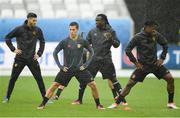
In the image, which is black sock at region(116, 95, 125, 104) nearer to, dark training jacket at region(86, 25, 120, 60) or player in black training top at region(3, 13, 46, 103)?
dark training jacket at region(86, 25, 120, 60)

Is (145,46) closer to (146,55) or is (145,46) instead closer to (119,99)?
(146,55)

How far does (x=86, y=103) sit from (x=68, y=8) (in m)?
28.0

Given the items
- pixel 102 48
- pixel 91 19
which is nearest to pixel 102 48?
pixel 102 48

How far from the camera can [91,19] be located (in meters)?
40.0

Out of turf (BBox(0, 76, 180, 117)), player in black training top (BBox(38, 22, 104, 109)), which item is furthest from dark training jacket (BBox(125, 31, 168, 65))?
turf (BBox(0, 76, 180, 117))

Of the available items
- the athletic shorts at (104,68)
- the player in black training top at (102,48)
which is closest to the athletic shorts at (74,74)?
the player in black training top at (102,48)

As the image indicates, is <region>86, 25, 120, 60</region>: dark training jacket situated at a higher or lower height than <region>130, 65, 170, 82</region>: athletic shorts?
higher

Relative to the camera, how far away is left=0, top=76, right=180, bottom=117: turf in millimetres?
17642

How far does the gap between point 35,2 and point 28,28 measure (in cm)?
2831

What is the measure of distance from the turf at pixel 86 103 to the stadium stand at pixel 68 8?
1907 cm

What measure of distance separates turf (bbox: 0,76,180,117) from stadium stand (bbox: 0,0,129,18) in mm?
19069

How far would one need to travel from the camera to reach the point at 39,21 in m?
39.8

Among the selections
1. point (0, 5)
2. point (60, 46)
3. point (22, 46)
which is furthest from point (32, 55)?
point (0, 5)

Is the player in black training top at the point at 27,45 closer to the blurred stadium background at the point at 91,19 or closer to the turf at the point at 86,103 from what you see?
the turf at the point at 86,103
